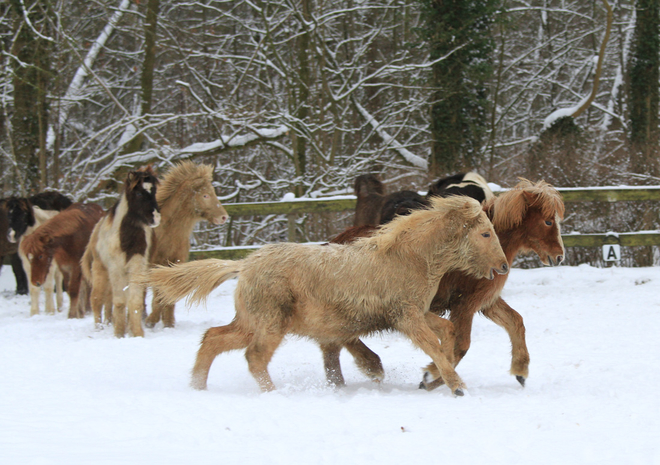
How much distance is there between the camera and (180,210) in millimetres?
8500

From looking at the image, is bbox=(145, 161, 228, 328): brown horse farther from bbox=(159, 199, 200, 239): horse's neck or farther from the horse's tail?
the horse's tail

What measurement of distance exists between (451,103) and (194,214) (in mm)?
7556

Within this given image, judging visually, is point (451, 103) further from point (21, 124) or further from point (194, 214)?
point (21, 124)

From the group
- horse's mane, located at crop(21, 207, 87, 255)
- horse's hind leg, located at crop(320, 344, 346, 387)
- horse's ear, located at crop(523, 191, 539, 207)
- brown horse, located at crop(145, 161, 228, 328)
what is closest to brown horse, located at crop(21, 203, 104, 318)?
horse's mane, located at crop(21, 207, 87, 255)

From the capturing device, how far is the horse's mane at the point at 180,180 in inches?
336

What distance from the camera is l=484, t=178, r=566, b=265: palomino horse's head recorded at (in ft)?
17.7

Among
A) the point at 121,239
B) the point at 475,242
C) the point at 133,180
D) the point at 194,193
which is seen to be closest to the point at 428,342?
the point at 475,242

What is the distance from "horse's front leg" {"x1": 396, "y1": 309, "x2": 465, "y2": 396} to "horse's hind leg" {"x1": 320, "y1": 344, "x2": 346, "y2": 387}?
0.64 metres

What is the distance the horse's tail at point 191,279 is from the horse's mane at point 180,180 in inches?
138

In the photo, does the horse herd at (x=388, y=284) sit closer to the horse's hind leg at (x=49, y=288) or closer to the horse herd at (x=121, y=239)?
the horse herd at (x=121, y=239)

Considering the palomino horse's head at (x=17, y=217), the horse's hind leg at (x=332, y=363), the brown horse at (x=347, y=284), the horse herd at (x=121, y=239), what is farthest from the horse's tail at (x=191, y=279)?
the palomino horse's head at (x=17, y=217)

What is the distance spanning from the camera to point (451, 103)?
14125 millimetres

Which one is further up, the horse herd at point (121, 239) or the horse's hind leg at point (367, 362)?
the horse herd at point (121, 239)

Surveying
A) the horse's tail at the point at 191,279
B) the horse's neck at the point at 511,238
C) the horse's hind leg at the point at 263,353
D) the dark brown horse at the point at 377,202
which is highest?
the dark brown horse at the point at 377,202
